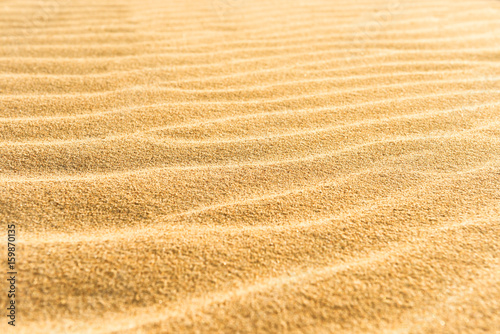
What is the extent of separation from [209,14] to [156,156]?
163 cm

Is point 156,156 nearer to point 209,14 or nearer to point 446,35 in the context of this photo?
point 209,14

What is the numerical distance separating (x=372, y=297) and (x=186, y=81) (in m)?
1.24

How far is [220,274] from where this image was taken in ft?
3.05

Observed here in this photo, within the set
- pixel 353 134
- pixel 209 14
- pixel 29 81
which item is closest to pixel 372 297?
pixel 353 134

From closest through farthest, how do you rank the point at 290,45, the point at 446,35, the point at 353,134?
the point at 353,134 → the point at 290,45 → the point at 446,35

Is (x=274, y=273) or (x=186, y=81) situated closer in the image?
(x=274, y=273)

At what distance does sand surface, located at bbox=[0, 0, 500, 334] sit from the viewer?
87 cm

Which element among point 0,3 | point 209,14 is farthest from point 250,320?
point 0,3

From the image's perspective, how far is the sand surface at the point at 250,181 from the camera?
34.2 inches

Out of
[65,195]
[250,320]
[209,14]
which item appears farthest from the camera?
[209,14]

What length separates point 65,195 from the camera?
115 centimetres

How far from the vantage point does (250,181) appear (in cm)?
124

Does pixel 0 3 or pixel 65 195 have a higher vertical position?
pixel 0 3

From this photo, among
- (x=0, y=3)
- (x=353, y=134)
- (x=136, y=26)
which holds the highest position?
(x=0, y=3)
